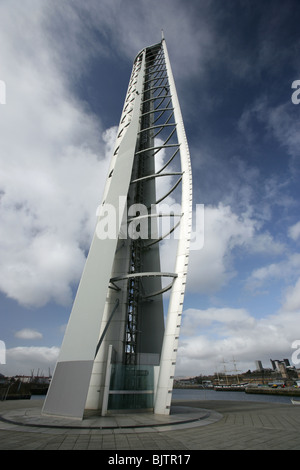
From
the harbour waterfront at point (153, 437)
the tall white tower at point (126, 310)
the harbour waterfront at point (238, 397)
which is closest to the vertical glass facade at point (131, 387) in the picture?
the tall white tower at point (126, 310)

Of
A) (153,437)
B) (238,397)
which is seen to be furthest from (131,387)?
(238,397)

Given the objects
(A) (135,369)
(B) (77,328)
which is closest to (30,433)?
(B) (77,328)

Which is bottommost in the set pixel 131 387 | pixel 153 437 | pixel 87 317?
pixel 153 437

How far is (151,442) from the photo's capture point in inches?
237

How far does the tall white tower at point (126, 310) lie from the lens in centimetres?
1008

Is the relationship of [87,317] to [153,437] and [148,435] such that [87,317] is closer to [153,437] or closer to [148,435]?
[148,435]

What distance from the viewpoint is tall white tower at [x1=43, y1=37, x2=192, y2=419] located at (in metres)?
10.1

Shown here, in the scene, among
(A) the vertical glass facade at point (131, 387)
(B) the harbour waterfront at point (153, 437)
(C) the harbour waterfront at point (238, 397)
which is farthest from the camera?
(C) the harbour waterfront at point (238, 397)

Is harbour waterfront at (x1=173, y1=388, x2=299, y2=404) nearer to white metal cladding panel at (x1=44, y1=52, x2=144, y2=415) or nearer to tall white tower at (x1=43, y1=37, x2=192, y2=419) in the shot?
tall white tower at (x1=43, y1=37, x2=192, y2=419)

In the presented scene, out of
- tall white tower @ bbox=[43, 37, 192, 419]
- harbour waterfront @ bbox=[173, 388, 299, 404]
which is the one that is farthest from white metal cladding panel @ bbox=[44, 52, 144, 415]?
harbour waterfront @ bbox=[173, 388, 299, 404]

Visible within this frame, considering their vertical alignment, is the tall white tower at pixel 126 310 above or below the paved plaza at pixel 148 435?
above

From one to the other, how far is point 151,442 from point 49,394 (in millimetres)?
5528

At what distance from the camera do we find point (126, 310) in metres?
14.5

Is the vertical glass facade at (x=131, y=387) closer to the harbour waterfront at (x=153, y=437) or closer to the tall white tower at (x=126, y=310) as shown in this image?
the tall white tower at (x=126, y=310)
